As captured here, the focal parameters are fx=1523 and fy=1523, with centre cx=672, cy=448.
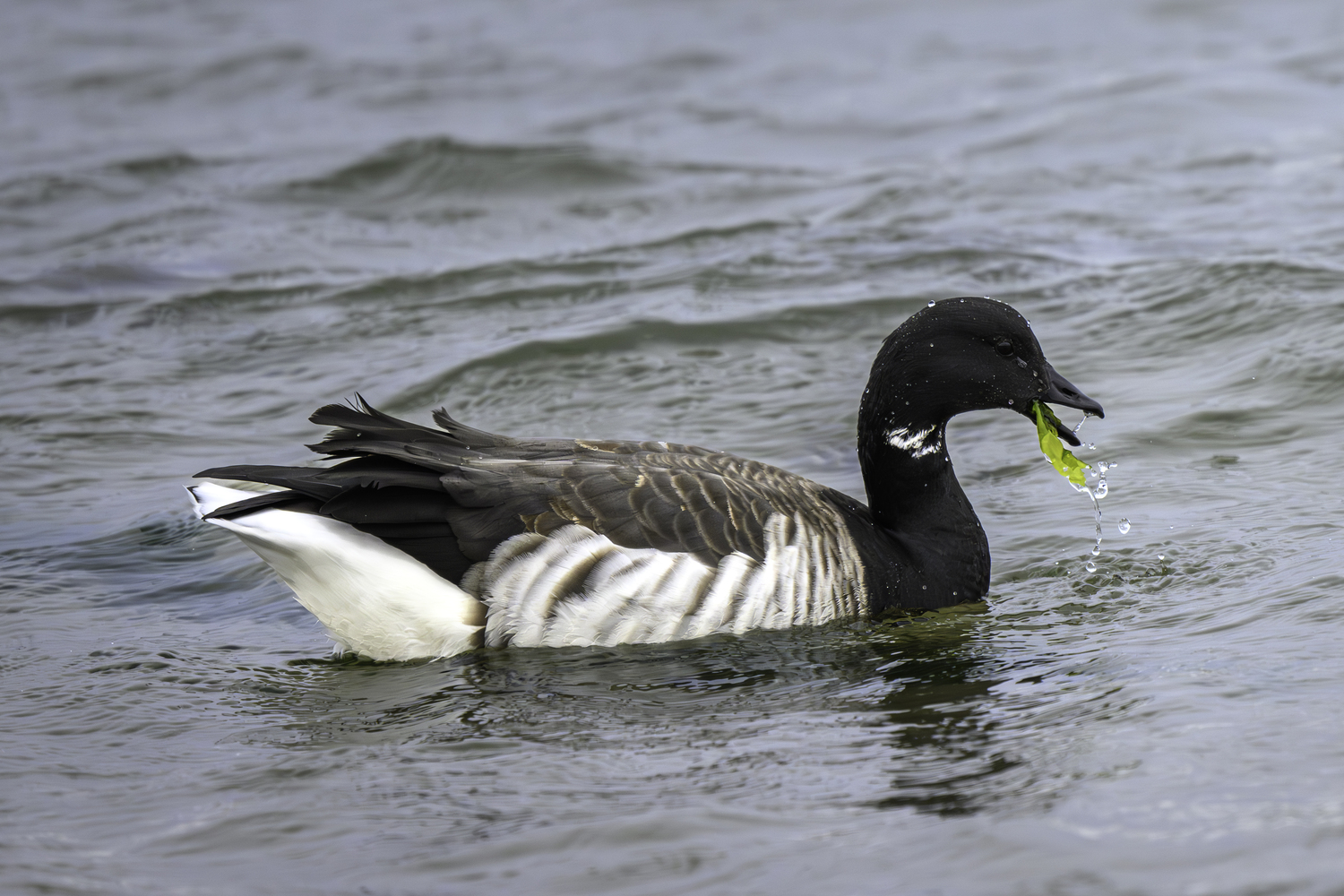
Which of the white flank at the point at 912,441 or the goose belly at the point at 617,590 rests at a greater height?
the white flank at the point at 912,441

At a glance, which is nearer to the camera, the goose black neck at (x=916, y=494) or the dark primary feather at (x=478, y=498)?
the dark primary feather at (x=478, y=498)

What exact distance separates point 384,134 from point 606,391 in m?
7.90

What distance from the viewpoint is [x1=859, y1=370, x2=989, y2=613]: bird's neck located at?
23.1ft

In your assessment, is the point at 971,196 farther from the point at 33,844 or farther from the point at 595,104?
the point at 33,844

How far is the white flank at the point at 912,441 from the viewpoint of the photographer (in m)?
7.22

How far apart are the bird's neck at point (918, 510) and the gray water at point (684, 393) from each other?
0.16 meters

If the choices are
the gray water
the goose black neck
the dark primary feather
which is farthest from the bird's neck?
the dark primary feather

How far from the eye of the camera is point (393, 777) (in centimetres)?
537

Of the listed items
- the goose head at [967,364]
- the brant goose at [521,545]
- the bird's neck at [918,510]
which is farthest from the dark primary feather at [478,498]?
the goose head at [967,364]

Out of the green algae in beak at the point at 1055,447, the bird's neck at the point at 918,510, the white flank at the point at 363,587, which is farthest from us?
the green algae in beak at the point at 1055,447

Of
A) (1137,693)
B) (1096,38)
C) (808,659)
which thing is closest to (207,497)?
→ (808,659)

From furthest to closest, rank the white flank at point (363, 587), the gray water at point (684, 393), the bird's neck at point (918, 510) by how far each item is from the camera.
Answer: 1. the bird's neck at point (918, 510)
2. the white flank at point (363, 587)
3. the gray water at point (684, 393)

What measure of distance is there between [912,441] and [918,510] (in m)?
0.33

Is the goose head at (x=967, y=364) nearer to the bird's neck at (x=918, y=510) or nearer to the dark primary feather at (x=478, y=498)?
the bird's neck at (x=918, y=510)
